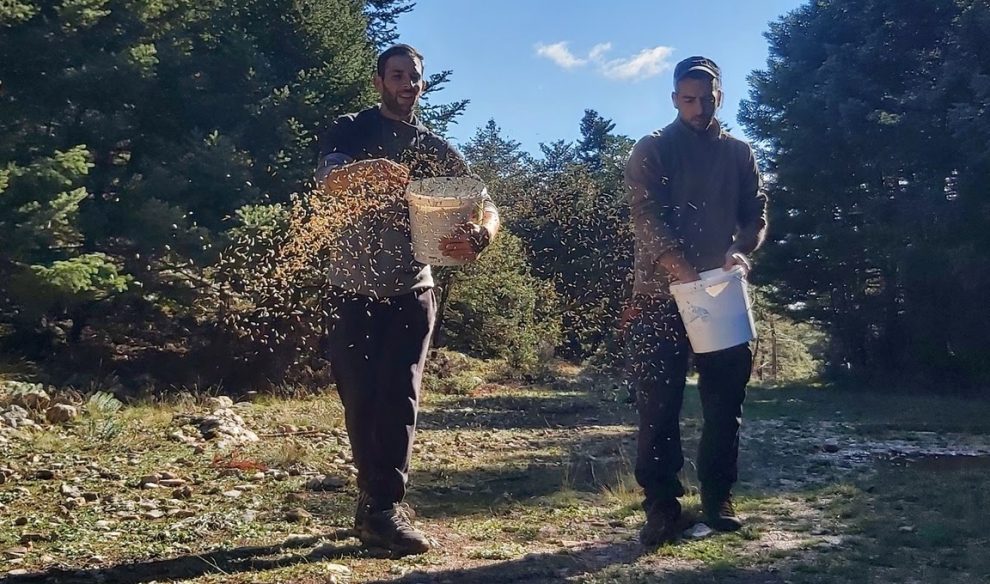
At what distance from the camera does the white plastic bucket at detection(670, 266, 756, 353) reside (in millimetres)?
3320

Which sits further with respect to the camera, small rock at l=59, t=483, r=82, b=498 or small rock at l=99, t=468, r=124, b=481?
small rock at l=99, t=468, r=124, b=481

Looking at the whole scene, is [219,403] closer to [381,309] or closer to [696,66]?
[381,309]

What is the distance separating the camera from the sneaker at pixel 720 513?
3.49 m

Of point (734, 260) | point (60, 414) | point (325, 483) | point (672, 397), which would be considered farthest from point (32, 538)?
point (60, 414)

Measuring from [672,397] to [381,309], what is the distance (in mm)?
1153

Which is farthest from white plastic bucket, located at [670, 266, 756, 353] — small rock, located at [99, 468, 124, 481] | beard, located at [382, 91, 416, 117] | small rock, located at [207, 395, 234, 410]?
small rock, located at [207, 395, 234, 410]

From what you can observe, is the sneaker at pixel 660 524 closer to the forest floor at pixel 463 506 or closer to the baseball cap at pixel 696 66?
the forest floor at pixel 463 506

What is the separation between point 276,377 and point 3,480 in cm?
683

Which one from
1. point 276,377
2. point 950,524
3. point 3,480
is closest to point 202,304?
point 276,377

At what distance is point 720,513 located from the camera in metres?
3.51

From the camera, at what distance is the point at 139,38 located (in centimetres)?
1089

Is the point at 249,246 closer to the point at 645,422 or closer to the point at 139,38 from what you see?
the point at 139,38

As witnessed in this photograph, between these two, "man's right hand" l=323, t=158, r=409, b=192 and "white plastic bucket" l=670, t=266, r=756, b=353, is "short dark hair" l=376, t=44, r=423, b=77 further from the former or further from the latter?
"white plastic bucket" l=670, t=266, r=756, b=353

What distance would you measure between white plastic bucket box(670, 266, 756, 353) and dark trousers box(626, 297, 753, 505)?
4.2 inches
